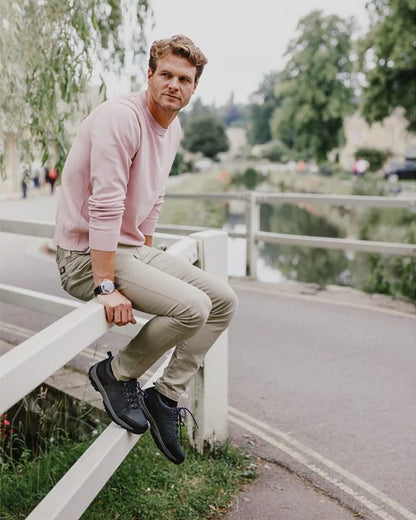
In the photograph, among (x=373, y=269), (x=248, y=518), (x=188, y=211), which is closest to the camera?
(x=248, y=518)

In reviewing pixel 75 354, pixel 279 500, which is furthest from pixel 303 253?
pixel 75 354

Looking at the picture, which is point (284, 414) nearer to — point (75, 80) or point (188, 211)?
point (75, 80)

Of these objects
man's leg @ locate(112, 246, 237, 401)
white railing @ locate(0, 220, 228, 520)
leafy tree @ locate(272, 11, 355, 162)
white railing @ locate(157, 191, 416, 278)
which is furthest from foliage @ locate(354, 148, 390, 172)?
man's leg @ locate(112, 246, 237, 401)

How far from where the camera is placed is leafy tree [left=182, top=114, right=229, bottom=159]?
92.7m

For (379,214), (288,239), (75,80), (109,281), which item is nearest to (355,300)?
(288,239)

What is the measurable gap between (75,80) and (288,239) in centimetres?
369

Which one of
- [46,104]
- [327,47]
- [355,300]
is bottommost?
[355,300]

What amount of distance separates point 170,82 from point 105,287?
839 millimetres

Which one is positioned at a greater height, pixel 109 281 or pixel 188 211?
pixel 109 281

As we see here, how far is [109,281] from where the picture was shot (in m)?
2.45

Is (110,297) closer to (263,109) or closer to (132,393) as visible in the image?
(132,393)

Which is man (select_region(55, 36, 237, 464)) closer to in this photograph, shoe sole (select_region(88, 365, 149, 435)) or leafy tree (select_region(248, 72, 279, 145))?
shoe sole (select_region(88, 365, 149, 435))

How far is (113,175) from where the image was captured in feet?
8.02

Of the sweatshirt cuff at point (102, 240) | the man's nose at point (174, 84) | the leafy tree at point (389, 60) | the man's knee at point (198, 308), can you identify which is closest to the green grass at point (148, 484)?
the man's knee at point (198, 308)
